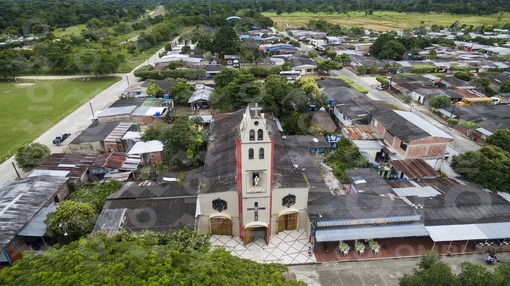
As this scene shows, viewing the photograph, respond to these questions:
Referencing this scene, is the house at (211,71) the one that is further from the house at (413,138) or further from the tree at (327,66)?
the house at (413,138)

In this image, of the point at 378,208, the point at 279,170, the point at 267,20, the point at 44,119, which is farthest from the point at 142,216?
the point at 267,20

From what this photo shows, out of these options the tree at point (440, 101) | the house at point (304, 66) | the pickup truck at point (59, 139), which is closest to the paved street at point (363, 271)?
the tree at point (440, 101)

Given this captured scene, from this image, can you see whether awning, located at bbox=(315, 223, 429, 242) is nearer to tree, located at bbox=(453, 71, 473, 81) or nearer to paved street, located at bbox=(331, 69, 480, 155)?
paved street, located at bbox=(331, 69, 480, 155)

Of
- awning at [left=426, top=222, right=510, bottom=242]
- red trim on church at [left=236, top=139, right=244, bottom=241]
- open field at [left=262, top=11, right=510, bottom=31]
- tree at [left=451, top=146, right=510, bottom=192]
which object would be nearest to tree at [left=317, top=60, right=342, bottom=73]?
tree at [left=451, top=146, right=510, bottom=192]

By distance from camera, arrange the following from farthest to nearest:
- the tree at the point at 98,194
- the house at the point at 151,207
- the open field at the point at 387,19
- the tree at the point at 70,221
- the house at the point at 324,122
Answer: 1. the open field at the point at 387,19
2. the house at the point at 324,122
3. the tree at the point at 98,194
4. the house at the point at 151,207
5. the tree at the point at 70,221

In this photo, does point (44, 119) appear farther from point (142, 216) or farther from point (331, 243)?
point (331, 243)

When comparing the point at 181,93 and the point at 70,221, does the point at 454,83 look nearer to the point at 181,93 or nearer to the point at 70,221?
the point at 181,93
